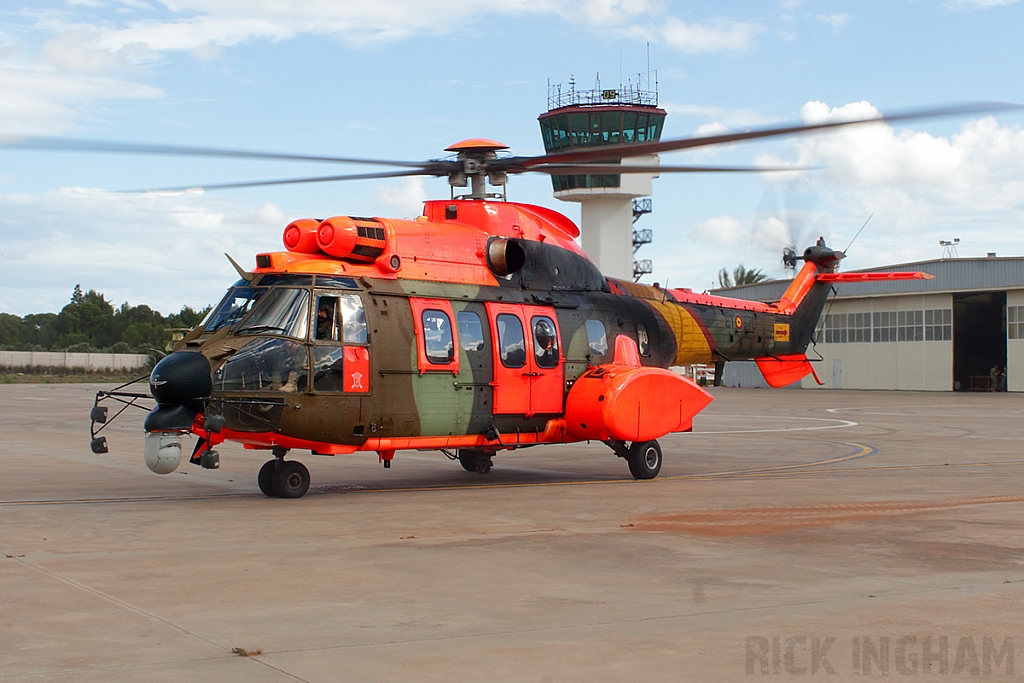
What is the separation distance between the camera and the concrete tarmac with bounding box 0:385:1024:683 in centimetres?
593

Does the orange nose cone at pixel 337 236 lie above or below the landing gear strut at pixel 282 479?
above

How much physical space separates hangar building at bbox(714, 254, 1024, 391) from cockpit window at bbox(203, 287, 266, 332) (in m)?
49.2

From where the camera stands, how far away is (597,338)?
16.8m

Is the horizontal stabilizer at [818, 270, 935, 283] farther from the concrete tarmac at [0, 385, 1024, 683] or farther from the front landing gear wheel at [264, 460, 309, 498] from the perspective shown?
the front landing gear wheel at [264, 460, 309, 498]

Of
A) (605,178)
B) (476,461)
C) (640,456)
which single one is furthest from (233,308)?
(605,178)

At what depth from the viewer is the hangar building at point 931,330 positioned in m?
56.3

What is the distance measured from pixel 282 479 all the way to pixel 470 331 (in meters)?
3.39

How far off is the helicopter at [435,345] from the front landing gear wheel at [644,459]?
0.03 m

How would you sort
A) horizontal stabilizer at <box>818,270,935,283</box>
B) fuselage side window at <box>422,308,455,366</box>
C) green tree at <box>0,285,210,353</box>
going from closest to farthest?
fuselage side window at <box>422,308,455,366</box> → horizontal stabilizer at <box>818,270,935,283</box> → green tree at <box>0,285,210,353</box>

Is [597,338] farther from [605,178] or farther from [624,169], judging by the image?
[605,178]

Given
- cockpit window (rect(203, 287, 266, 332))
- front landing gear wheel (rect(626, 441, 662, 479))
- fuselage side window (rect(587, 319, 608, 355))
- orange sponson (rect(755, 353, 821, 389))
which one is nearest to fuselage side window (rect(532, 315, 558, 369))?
fuselage side window (rect(587, 319, 608, 355))

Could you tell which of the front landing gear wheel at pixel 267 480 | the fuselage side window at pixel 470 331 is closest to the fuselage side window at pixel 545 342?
the fuselage side window at pixel 470 331

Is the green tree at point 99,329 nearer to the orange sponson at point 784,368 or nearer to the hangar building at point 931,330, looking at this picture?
the hangar building at point 931,330

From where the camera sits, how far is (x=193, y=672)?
222 inches
